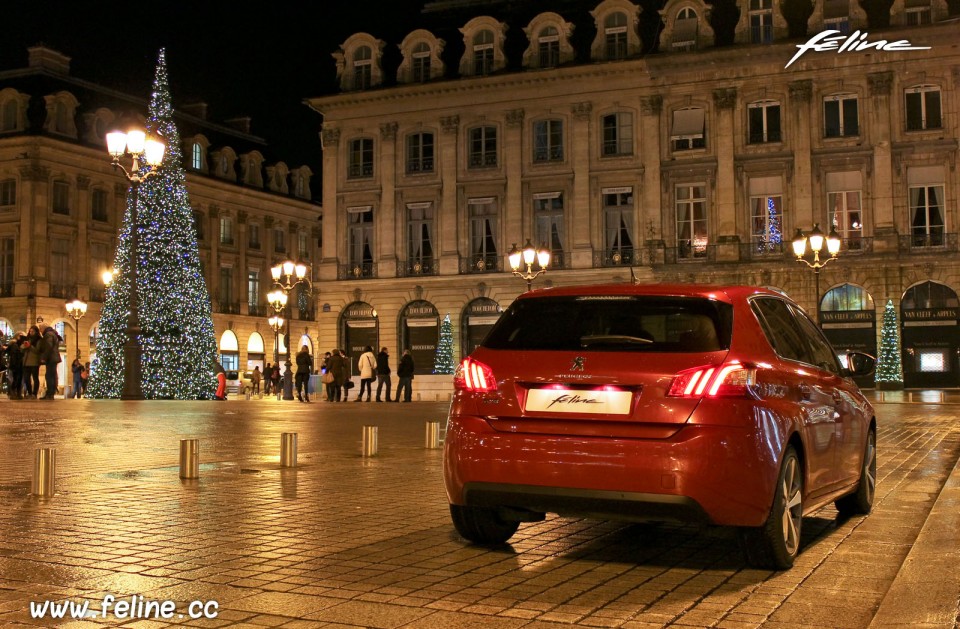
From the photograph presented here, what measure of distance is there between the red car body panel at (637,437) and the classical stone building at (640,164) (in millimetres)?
37069

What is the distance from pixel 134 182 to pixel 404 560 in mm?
21198

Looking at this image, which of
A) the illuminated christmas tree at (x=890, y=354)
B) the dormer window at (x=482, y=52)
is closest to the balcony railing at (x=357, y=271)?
the dormer window at (x=482, y=52)

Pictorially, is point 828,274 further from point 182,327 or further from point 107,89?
point 107,89

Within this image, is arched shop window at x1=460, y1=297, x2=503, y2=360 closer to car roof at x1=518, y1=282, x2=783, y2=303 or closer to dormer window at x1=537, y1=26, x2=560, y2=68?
dormer window at x1=537, y1=26, x2=560, y2=68

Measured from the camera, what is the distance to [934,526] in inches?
285

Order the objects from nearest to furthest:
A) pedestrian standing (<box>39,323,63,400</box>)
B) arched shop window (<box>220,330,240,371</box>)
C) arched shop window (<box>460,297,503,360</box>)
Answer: pedestrian standing (<box>39,323,63,400</box>) → arched shop window (<box>460,297,503,360</box>) → arched shop window (<box>220,330,240,371</box>)

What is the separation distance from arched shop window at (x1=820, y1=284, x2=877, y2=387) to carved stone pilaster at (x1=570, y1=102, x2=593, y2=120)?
1244 cm

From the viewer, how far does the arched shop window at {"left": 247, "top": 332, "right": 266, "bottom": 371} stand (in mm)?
73250

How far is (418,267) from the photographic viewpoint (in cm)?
5131

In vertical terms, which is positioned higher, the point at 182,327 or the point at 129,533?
the point at 182,327

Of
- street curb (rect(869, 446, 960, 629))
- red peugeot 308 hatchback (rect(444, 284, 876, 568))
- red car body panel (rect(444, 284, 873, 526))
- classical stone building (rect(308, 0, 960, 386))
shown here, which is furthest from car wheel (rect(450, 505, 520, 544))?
classical stone building (rect(308, 0, 960, 386))

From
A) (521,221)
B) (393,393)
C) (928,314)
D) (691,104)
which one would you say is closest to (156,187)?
(393,393)

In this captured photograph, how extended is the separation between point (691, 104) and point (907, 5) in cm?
906

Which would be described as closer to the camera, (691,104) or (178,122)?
(691,104)
